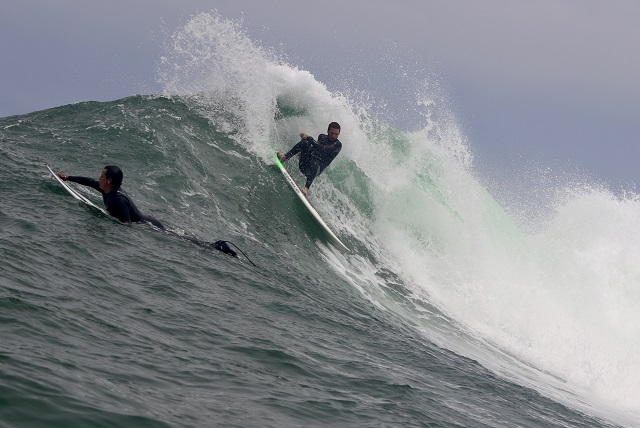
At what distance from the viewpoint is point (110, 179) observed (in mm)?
9000

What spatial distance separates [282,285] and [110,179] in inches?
98.7

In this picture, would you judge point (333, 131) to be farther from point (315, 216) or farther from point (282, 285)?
point (282, 285)

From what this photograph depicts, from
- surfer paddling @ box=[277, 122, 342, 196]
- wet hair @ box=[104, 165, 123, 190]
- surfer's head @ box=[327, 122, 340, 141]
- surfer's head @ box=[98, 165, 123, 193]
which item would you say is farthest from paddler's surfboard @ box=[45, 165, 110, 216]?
surfer's head @ box=[327, 122, 340, 141]

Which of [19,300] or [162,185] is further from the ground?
[162,185]

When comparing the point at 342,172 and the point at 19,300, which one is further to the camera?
the point at 342,172

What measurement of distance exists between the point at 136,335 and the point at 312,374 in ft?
4.96

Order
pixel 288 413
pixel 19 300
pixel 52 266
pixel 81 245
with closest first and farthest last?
1. pixel 288 413
2. pixel 19 300
3. pixel 52 266
4. pixel 81 245

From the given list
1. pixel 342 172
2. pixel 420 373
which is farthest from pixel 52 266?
pixel 342 172

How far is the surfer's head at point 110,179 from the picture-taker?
898 cm

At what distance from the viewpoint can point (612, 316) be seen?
1750cm

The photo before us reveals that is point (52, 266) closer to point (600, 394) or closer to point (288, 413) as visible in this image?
A: point (288, 413)

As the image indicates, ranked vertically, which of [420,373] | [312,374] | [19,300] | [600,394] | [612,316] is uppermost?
[612,316]

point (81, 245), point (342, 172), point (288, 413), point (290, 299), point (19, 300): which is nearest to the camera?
point (288, 413)

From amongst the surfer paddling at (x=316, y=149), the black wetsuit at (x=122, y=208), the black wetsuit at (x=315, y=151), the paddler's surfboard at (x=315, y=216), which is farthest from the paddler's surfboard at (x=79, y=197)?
the black wetsuit at (x=315, y=151)
